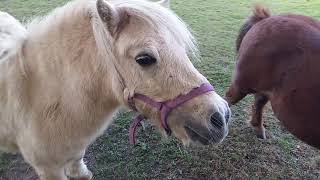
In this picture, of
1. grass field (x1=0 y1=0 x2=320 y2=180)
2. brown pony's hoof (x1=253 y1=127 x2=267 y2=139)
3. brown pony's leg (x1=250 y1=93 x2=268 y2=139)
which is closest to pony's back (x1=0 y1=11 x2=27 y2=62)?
grass field (x1=0 y1=0 x2=320 y2=180)

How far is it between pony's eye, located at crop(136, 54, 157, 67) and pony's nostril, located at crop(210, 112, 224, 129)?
13.5 inches

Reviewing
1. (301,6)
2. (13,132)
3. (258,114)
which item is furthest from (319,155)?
(301,6)

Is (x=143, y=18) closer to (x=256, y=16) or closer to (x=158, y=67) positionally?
(x=158, y=67)

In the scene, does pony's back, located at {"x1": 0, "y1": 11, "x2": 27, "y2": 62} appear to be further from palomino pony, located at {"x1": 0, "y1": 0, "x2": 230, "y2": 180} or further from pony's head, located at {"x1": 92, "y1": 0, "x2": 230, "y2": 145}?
pony's head, located at {"x1": 92, "y1": 0, "x2": 230, "y2": 145}

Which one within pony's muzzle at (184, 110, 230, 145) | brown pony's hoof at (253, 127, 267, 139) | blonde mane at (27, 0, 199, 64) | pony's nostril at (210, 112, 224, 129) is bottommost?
brown pony's hoof at (253, 127, 267, 139)

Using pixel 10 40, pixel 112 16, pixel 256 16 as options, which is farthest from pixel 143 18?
pixel 256 16

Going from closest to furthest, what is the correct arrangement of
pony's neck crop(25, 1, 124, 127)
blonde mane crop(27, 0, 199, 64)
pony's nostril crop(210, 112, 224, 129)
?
pony's nostril crop(210, 112, 224, 129)
blonde mane crop(27, 0, 199, 64)
pony's neck crop(25, 1, 124, 127)

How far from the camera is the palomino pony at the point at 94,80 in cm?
153

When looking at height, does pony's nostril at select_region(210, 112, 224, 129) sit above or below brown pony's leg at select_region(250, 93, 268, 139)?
above

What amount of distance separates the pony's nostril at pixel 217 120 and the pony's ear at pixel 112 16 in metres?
0.58

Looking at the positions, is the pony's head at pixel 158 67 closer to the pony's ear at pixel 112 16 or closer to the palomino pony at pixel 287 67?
the pony's ear at pixel 112 16

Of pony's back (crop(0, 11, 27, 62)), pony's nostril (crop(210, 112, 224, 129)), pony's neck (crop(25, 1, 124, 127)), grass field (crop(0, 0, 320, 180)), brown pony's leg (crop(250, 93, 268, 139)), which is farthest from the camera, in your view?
brown pony's leg (crop(250, 93, 268, 139))

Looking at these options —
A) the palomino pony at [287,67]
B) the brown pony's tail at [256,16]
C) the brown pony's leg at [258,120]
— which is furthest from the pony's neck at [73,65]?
the brown pony's leg at [258,120]

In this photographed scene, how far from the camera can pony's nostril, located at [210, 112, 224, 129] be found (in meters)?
1.49
